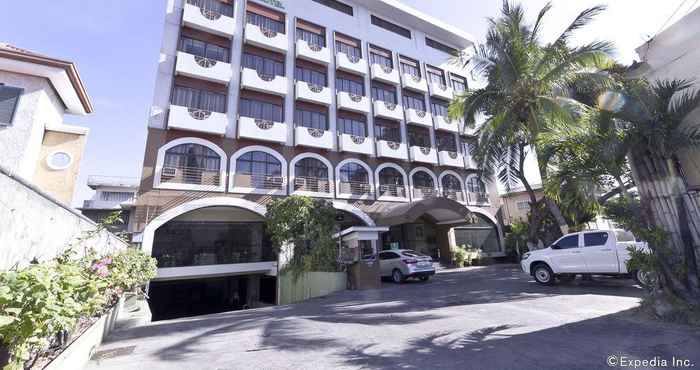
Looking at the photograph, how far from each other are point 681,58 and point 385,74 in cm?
1817

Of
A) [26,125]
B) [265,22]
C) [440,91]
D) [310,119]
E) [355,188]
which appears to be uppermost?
[265,22]

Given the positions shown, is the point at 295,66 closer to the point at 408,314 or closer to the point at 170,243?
the point at 170,243

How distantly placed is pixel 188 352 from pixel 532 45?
55.9 ft

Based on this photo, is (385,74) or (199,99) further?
(385,74)

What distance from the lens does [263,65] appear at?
19.6 meters

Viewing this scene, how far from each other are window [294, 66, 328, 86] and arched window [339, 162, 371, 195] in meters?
6.39

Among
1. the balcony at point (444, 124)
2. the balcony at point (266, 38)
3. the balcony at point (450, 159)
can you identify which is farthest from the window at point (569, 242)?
the balcony at point (266, 38)

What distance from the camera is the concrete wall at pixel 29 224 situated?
3643mm

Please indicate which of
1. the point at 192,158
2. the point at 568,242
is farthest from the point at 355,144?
the point at 568,242

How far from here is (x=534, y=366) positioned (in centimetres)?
412

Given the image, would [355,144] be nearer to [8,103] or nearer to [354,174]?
[354,174]

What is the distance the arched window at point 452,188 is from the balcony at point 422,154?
1996 millimetres

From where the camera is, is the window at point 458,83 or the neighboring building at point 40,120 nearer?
the neighboring building at point 40,120

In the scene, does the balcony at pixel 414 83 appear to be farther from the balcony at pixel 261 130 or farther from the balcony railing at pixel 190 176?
the balcony railing at pixel 190 176
